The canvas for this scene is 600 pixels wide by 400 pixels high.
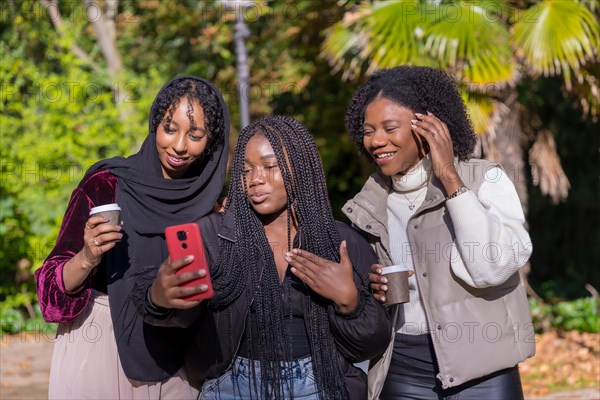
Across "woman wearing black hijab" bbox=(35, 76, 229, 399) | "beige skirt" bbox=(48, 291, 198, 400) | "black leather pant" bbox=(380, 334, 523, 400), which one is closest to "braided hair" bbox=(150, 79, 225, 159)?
"woman wearing black hijab" bbox=(35, 76, 229, 399)

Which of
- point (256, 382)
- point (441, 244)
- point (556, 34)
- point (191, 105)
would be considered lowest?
point (256, 382)

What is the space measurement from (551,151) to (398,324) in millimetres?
7059

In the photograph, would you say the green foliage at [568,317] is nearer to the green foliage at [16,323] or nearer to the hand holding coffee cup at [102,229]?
the green foliage at [16,323]

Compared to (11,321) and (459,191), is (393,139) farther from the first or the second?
(11,321)

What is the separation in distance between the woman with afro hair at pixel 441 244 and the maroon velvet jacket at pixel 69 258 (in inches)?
38.5

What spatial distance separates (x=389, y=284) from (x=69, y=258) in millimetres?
1205

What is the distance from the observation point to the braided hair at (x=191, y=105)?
321cm

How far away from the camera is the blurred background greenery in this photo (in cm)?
757

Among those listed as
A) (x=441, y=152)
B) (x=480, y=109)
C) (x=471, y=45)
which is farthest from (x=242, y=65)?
(x=441, y=152)

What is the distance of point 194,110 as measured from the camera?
126 inches

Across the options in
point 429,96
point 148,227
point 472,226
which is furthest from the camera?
point 429,96

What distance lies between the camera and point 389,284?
8.95ft

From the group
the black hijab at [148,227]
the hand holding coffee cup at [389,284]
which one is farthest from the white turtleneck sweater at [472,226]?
the black hijab at [148,227]

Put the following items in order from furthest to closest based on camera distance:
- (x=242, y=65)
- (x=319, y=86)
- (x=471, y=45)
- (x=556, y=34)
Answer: (x=319, y=86) < (x=242, y=65) < (x=556, y=34) < (x=471, y=45)
